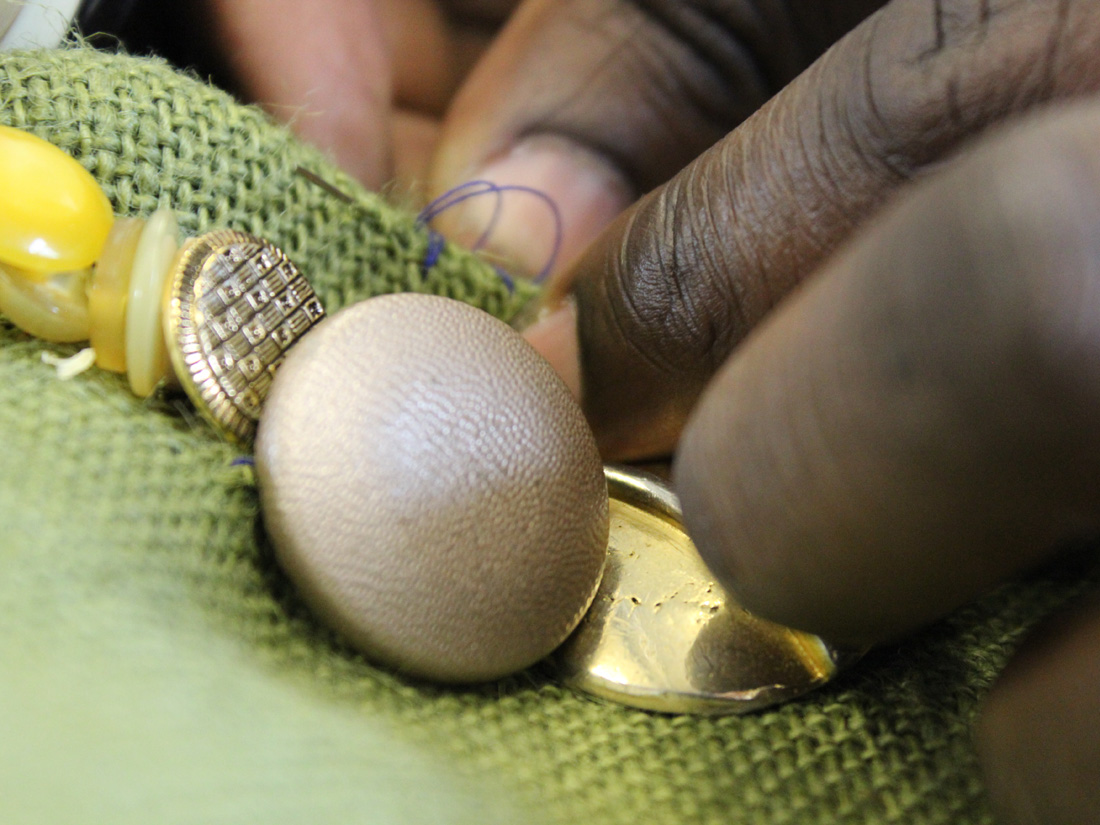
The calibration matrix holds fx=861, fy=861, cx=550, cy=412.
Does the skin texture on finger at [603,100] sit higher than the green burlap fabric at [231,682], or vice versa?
the skin texture on finger at [603,100]

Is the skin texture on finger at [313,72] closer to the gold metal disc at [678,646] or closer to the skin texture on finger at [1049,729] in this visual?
the gold metal disc at [678,646]

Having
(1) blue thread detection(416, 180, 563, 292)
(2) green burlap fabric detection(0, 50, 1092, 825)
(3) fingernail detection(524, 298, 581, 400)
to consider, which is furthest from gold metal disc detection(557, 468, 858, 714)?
(1) blue thread detection(416, 180, 563, 292)

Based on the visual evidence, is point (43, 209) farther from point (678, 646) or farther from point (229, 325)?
point (678, 646)

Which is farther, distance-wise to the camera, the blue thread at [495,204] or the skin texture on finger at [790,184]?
the blue thread at [495,204]

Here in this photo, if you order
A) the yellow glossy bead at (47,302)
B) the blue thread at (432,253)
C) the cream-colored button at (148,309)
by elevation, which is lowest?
the yellow glossy bead at (47,302)

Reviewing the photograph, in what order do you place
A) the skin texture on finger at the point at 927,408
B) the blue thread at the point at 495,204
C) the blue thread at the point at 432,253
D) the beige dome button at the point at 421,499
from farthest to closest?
the blue thread at the point at 495,204 → the blue thread at the point at 432,253 → the beige dome button at the point at 421,499 → the skin texture on finger at the point at 927,408

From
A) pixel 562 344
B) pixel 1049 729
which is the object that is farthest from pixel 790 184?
pixel 1049 729

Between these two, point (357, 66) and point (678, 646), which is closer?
point (678, 646)

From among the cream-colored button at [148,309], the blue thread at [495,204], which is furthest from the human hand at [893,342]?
the cream-colored button at [148,309]
